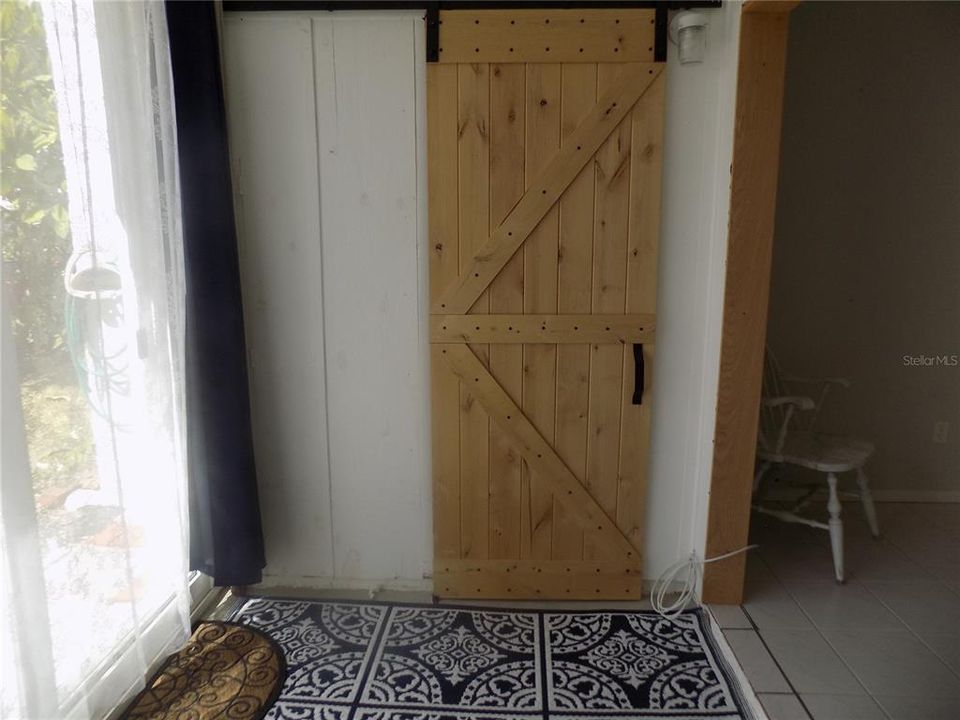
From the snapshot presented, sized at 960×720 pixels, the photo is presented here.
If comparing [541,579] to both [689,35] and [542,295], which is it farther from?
[689,35]

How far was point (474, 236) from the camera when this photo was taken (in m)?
2.17

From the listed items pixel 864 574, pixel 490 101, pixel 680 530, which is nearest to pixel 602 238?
pixel 490 101

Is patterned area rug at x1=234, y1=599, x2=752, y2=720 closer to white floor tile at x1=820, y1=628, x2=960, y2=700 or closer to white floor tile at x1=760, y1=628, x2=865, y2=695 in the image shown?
white floor tile at x1=760, y1=628, x2=865, y2=695

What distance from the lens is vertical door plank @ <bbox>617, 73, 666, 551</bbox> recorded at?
2.10 meters

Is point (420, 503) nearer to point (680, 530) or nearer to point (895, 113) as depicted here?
point (680, 530)

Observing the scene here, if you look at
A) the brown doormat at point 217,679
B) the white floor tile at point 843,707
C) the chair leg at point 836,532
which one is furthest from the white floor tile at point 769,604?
the brown doormat at point 217,679

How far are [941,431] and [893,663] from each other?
5.50ft

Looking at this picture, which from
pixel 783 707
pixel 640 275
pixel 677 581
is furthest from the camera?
pixel 677 581

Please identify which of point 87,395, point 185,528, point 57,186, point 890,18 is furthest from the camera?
point 890,18

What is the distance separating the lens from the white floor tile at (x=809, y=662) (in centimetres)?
189

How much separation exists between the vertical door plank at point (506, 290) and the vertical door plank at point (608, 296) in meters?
0.26

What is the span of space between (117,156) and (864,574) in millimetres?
2977

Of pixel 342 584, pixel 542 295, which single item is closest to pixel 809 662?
pixel 542 295

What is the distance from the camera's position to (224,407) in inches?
83.9
